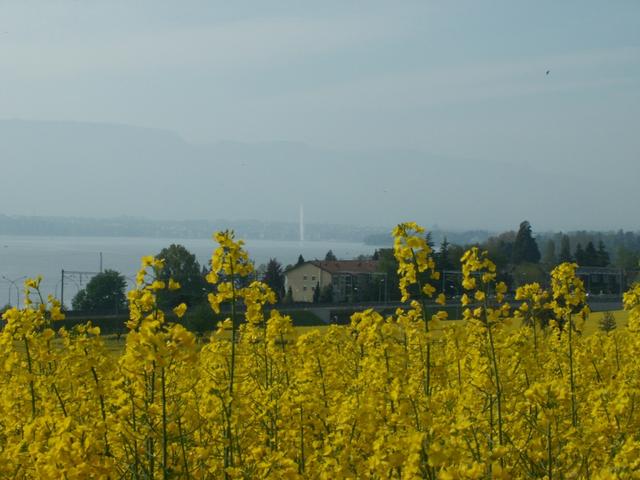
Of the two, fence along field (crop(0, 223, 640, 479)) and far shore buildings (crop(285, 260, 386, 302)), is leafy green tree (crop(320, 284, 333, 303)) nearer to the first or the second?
far shore buildings (crop(285, 260, 386, 302))

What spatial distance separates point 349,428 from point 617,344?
7.10 m

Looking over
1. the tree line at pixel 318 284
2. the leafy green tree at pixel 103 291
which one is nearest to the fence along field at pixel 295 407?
the tree line at pixel 318 284

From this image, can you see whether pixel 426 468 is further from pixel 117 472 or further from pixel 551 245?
pixel 551 245

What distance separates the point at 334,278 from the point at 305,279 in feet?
11.1

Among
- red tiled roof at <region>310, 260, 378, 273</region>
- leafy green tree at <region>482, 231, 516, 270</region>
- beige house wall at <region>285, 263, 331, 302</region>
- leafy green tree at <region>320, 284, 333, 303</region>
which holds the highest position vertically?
leafy green tree at <region>482, 231, 516, 270</region>

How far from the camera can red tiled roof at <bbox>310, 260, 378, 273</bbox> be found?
285ft

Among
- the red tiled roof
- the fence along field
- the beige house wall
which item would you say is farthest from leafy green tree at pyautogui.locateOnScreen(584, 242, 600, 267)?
the fence along field

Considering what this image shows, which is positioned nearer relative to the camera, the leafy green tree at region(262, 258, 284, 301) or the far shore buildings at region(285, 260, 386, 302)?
the leafy green tree at region(262, 258, 284, 301)

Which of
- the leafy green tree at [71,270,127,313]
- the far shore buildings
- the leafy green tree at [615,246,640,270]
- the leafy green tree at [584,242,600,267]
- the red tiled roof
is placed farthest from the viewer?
the leafy green tree at [615,246,640,270]

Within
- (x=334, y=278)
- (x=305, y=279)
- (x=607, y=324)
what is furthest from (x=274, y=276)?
(x=607, y=324)

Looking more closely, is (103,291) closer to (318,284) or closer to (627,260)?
(318,284)

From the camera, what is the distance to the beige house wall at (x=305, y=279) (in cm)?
8625

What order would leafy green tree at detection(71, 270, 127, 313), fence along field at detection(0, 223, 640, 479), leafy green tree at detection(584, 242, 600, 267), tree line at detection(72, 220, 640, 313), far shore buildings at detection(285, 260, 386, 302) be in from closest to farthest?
1. fence along field at detection(0, 223, 640, 479)
2. tree line at detection(72, 220, 640, 313)
3. leafy green tree at detection(71, 270, 127, 313)
4. far shore buildings at detection(285, 260, 386, 302)
5. leafy green tree at detection(584, 242, 600, 267)

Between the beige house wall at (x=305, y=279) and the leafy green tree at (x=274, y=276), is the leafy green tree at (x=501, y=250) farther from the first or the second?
the leafy green tree at (x=274, y=276)
